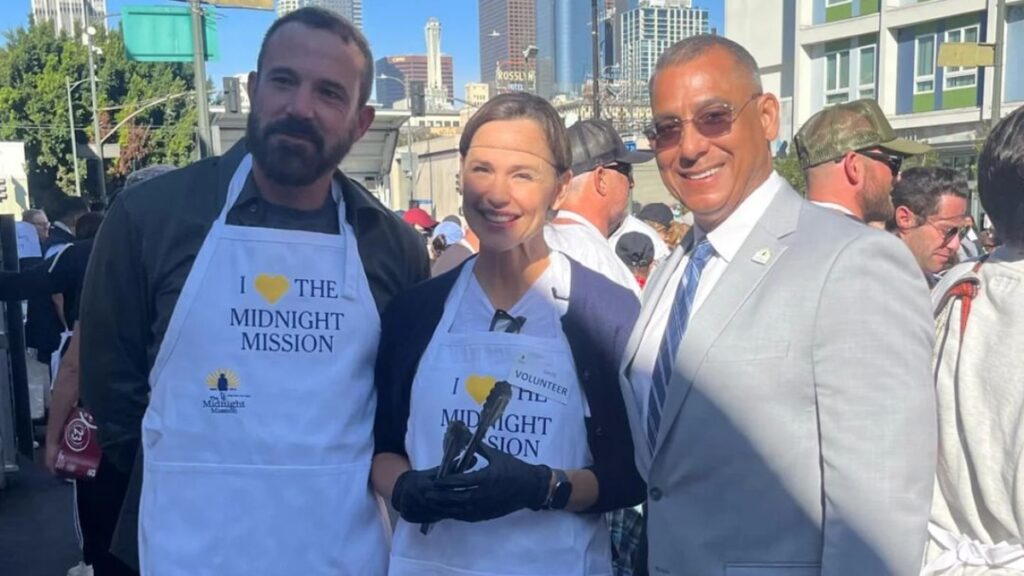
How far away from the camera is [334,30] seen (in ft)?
8.08

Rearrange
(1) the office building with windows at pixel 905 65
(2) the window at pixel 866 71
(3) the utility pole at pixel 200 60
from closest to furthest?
(3) the utility pole at pixel 200 60, (1) the office building with windows at pixel 905 65, (2) the window at pixel 866 71

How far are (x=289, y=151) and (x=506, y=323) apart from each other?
2.46 feet

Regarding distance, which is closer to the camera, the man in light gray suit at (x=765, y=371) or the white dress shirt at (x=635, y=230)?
the man in light gray suit at (x=765, y=371)

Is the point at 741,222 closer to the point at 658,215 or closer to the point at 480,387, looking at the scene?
the point at 480,387

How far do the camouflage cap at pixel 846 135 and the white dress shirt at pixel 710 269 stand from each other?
135 centimetres

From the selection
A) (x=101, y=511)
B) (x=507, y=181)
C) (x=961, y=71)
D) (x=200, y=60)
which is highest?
(x=961, y=71)

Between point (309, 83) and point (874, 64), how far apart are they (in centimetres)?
2697

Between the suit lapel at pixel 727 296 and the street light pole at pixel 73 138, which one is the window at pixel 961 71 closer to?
the suit lapel at pixel 727 296

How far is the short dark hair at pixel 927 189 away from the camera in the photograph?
3.76 meters

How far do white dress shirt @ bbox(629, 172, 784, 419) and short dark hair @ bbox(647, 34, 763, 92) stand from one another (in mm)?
239

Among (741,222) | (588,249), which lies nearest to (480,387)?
(741,222)

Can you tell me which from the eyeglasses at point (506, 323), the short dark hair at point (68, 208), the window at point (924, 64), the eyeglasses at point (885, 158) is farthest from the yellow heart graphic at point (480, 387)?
the window at point (924, 64)

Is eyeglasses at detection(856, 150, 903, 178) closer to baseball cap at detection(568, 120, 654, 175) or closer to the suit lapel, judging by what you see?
baseball cap at detection(568, 120, 654, 175)

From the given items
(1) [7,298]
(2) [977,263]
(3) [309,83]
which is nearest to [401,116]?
(1) [7,298]
